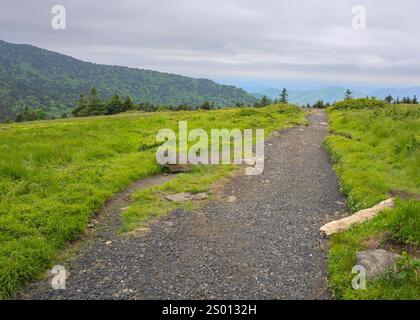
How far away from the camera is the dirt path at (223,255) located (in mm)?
9102

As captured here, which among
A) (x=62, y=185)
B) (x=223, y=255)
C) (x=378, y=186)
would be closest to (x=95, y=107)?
(x=62, y=185)

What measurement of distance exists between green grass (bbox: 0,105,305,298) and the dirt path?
822 millimetres

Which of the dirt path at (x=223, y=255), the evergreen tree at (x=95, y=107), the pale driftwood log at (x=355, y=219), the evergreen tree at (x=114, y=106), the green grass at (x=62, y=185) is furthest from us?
the evergreen tree at (x=95, y=107)

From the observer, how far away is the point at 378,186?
15.4 metres

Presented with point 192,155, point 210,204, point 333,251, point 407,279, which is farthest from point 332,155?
point 407,279

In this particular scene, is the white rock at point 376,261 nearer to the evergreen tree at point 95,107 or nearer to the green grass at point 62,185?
the green grass at point 62,185

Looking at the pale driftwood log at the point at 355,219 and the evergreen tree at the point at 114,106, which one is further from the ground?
the evergreen tree at the point at 114,106

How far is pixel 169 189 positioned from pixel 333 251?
772 centimetres

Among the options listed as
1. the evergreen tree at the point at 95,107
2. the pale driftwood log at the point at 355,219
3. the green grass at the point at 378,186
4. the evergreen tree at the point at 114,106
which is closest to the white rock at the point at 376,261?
the green grass at the point at 378,186

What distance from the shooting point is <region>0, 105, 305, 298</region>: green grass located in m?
10.3

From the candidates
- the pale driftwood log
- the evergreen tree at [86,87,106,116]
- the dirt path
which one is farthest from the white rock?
the evergreen tree at [86,87,106,116]

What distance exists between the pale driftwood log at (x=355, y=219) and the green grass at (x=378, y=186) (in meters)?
0.36

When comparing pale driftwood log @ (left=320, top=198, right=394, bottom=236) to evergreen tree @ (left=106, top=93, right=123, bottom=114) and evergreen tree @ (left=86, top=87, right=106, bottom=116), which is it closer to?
evergreen tree @ (left=106, top=93, right=123, bottom=114)

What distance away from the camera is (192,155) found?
70.3 feet
